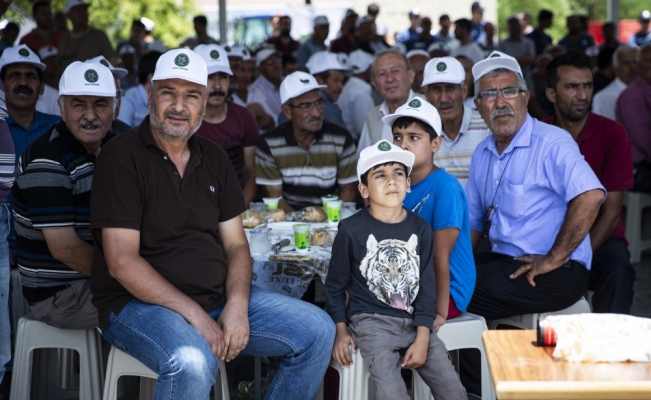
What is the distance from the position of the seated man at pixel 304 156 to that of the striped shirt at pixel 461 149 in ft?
1.99

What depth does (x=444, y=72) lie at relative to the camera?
5047 millimetres

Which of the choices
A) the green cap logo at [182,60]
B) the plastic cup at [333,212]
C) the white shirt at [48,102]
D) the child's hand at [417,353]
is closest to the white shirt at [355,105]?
the white shirt at [48,102]

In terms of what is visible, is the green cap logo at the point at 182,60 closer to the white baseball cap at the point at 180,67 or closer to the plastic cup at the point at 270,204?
the white baseball cap at the point at 180,67

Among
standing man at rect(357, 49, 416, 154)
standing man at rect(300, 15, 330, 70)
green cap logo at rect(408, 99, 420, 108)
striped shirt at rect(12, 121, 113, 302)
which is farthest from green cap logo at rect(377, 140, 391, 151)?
standing man at rect(300, 15, 330, 70)

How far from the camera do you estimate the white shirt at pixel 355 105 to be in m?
7.46

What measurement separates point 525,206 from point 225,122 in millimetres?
2539

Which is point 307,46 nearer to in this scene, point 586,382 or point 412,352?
point 412,352

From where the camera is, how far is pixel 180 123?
3.32 meters

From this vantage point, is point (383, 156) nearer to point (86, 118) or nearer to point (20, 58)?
point (86, 118)

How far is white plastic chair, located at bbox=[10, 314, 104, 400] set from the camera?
3.59 meters

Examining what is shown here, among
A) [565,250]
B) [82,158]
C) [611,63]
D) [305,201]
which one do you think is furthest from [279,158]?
[611,63]

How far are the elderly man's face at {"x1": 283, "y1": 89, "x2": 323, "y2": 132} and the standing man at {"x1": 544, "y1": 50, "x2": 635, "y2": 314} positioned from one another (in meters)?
1.47

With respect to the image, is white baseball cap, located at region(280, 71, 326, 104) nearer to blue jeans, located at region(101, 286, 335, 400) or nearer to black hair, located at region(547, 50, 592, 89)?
black hair, located at region(547, 50, 592, 89)

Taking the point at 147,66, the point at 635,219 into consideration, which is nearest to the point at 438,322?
the point at 147,66
